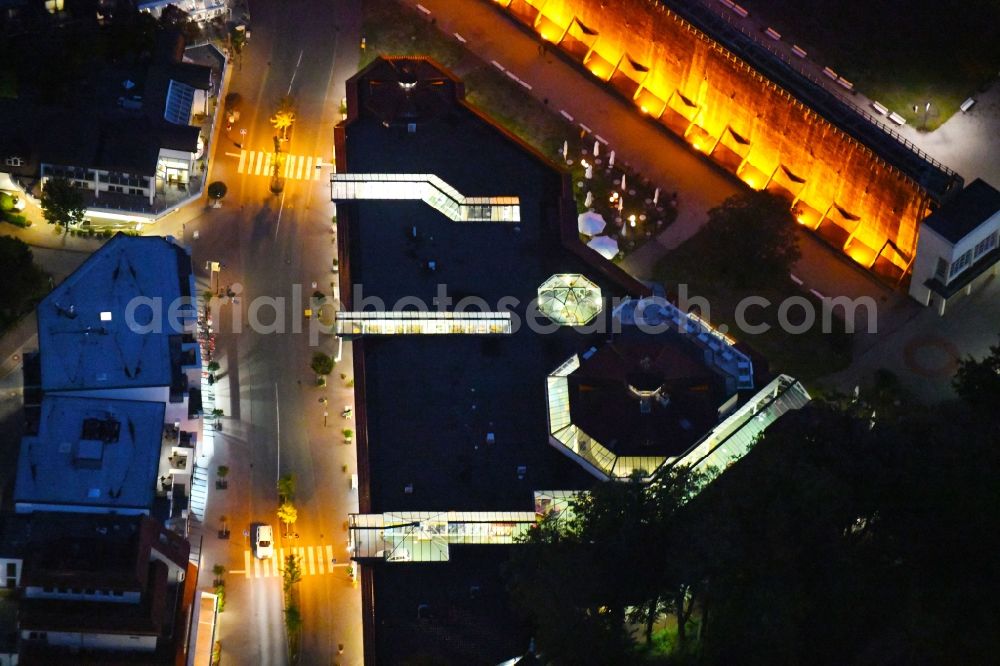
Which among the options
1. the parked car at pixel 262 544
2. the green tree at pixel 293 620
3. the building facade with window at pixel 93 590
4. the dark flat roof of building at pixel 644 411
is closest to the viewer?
the building facade with window at pixel 93 590

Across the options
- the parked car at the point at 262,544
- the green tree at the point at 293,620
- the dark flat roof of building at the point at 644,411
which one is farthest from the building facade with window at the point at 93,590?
the dark flat roof of building at the point at 644,411

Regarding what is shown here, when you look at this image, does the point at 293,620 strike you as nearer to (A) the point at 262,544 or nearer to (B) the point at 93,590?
(A) the point at 262,544

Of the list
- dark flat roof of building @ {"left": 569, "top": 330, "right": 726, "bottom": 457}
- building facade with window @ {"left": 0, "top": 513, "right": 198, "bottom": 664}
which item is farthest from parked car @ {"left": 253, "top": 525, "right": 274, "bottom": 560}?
dark flat roof of building @ {"left": 569, "top": 330, "right": 726, "bottom": 457}

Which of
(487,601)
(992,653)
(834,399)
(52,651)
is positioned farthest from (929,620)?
(52,651)

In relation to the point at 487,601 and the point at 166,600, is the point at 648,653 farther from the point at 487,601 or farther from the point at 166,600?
the point at 166,600

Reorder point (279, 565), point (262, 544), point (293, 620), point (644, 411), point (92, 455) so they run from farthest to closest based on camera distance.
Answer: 1. point (262, 544)
2. point (279, 565)
3. point (644, 411)
4. point (92, 455)
5. point (293, 620)

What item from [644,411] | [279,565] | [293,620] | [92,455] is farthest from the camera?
[279,565]

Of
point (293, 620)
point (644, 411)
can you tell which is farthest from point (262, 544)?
point (644, 411)

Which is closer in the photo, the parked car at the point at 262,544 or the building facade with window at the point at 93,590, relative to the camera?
the building facade with window at the point at 93,590

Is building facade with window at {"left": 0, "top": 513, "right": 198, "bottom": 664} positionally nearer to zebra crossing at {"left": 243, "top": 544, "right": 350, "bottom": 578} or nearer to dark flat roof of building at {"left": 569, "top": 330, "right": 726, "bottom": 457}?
zebra crossing at {"left": 243, "top": 544, "right": 350, "bottom": 578}

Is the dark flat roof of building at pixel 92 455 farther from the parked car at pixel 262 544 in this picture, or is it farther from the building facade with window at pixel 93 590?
the parked car at pixel 262 544

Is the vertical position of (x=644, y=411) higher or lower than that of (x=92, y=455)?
lower
